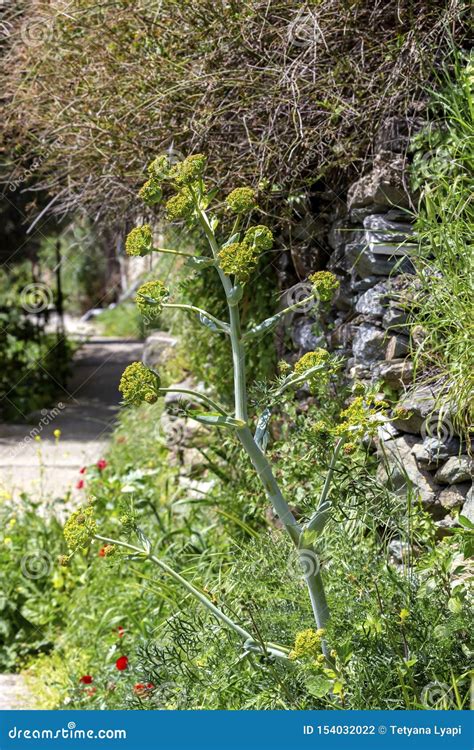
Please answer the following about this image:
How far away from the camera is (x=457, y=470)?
310cm

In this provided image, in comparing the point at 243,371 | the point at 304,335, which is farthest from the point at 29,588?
the point at 243,371

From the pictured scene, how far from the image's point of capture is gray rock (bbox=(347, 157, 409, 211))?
3.66m

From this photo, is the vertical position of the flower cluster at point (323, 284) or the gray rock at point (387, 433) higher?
the flower cluster at point (323, 284)

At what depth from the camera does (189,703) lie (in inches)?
111

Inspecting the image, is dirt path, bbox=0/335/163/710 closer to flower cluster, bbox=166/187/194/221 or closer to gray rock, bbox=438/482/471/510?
gray rock, bbox=438/482/471/510

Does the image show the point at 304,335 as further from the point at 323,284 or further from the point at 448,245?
the point at 323,284

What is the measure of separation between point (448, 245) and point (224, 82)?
1379 mm

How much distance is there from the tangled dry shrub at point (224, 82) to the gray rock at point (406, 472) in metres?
1.17

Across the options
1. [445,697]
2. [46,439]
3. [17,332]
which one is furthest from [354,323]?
[17,332]

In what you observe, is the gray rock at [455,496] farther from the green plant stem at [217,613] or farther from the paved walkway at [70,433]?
the paved walkway at [70,433]

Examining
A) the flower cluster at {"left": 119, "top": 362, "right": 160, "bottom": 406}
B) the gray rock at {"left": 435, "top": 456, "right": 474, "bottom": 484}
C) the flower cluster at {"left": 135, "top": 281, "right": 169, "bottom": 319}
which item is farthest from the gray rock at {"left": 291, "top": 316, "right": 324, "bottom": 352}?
the flower cluster at {"left": 119, "top": 362, "right": 160, "bottom": 406}

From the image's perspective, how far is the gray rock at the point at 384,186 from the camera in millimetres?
3658

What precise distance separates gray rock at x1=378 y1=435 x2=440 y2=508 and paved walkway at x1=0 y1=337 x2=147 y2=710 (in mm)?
1882

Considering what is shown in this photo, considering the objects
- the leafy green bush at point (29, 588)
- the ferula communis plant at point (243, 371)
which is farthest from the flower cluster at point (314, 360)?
the leafy green bush at point (29, 588)
